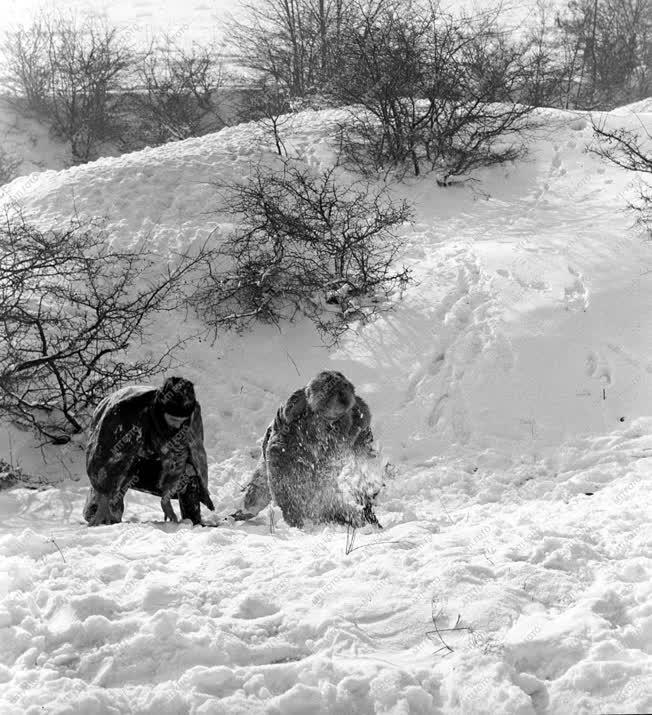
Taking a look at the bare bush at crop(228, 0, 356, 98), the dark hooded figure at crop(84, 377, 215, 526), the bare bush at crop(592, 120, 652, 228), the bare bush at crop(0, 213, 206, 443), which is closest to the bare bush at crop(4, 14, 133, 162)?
the bare bush at crop(228, 0, 356, 98)

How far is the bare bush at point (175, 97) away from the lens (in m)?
26.0

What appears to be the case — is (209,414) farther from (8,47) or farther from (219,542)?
(8,47)

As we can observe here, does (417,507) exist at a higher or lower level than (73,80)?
lower

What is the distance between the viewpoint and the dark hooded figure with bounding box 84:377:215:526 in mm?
5859

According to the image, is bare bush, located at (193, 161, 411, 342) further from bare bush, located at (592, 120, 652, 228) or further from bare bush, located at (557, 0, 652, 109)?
bare bush, located at (557, 0, 652, 109)

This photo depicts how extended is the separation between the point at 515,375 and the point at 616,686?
691 cm

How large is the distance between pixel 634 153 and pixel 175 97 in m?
18.7

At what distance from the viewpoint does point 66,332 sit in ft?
35.1

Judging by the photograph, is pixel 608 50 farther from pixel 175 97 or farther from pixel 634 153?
pixel 634 153

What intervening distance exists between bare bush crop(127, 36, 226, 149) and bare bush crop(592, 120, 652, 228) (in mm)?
A: 14746

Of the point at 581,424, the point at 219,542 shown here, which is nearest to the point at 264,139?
the point at 581,424

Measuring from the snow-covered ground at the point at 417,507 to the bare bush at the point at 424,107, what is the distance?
634 millimetres

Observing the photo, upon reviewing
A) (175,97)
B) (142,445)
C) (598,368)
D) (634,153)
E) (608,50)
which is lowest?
(598,368)

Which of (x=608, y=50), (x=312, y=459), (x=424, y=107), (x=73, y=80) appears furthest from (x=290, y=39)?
(x=312, y=459)
